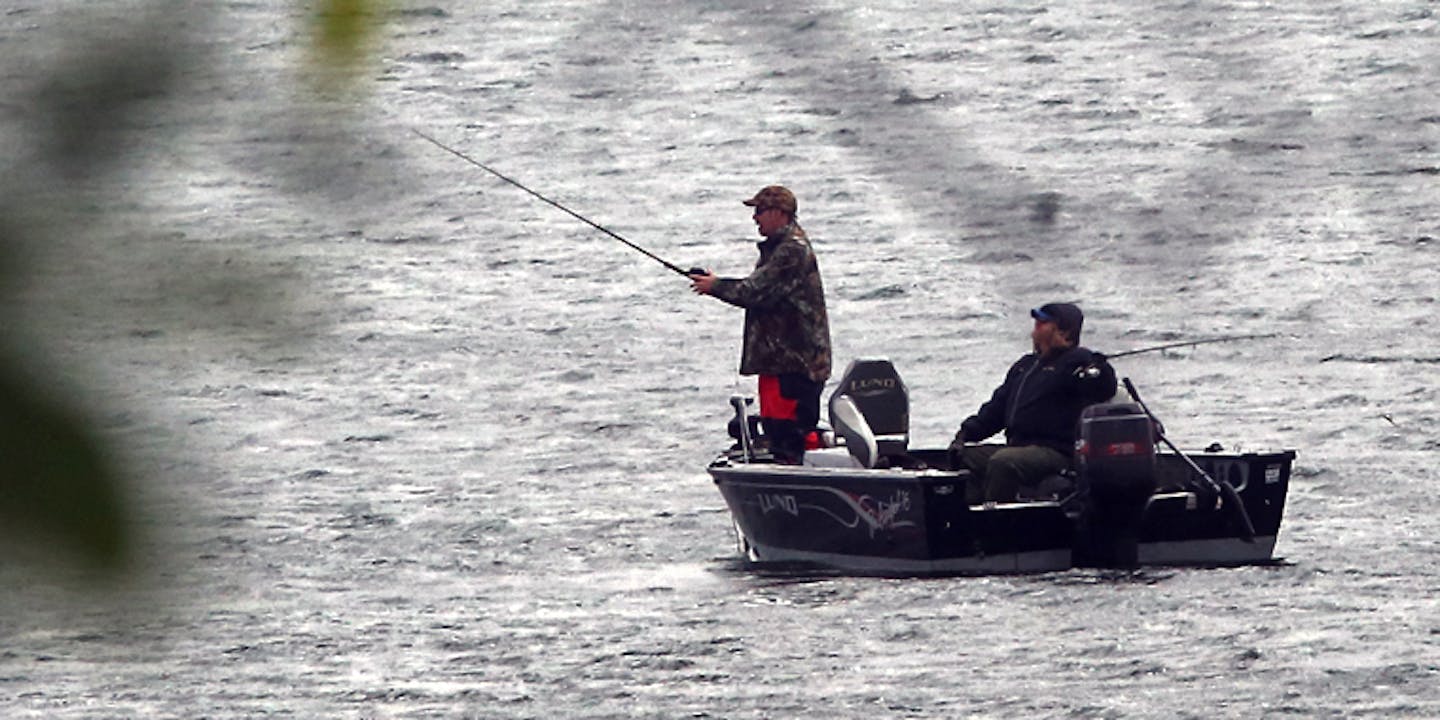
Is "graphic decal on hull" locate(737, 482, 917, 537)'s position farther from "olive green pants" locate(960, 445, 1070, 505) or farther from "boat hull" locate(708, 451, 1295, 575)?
"olive green pants" locate(960, 445, 1070, 505)

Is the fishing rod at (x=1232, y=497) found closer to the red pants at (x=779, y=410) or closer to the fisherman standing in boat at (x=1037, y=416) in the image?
the fisherman standing in boat at (x=1037, y=416)

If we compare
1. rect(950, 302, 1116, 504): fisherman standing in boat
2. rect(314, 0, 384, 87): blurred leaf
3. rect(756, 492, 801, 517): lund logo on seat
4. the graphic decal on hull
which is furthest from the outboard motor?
rect(314, 0, 384, 87): blurred leaf

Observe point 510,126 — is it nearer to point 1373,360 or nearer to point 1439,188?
point 1439,188

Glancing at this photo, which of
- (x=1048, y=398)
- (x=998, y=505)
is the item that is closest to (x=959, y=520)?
(x=998, y=505)

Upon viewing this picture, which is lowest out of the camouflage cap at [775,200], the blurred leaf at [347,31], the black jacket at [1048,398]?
the black jacket at [1048,398]

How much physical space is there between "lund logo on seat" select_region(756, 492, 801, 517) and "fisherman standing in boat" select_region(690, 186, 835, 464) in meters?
0.41

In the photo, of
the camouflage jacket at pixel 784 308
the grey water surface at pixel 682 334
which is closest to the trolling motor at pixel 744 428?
the camouflage jacket at pixel 784 308

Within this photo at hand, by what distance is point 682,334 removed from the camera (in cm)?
2548

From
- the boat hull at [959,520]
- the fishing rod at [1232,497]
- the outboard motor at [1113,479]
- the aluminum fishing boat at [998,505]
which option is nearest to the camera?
the outboard motor at [1113,479]

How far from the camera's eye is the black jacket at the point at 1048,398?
37.7 feet

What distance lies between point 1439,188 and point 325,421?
2014 centimetres

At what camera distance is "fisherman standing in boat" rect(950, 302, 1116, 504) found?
11.5m

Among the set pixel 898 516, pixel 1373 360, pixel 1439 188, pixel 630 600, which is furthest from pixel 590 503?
pixel 1439 188

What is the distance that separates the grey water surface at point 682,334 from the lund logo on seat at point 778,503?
48 cm
